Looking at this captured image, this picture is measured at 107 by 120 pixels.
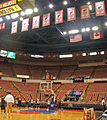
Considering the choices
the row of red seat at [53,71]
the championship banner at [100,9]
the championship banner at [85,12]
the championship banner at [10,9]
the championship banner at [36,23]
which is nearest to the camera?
the championship banner at [100,9]

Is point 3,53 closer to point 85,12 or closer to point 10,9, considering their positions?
point 10,9

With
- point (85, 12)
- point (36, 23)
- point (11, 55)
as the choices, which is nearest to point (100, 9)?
point (85, 12)

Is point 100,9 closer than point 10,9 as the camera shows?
Yes

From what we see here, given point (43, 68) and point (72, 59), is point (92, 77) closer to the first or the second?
point (72, 59)

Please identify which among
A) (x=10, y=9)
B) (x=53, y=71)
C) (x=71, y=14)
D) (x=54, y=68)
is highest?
(x=10, y=9)

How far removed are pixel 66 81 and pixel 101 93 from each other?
8.24 m

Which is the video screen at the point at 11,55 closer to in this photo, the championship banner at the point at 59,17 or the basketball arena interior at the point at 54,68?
the basketball arena interior at the point at 54,68

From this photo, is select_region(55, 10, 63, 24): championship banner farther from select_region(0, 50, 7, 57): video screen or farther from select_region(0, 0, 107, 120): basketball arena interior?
→ select_region(0, 50, 7, 57): video screen

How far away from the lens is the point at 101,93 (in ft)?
79.0

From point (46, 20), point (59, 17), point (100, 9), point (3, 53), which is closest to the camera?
point (100, 9)

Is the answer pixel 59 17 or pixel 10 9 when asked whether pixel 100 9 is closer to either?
pixel 59 17

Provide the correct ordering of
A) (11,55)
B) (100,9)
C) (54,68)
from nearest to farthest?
(100,9) → (11,55) → (54,68)

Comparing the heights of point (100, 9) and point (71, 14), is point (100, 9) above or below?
below

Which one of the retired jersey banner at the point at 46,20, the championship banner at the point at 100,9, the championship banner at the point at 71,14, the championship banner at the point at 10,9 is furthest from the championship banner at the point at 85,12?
the championship banner at the point at 10,9
